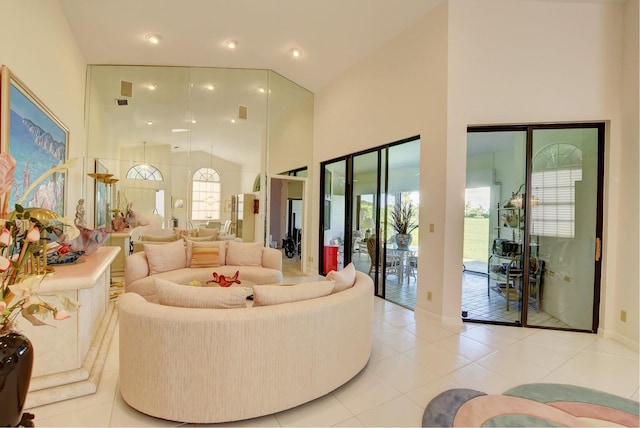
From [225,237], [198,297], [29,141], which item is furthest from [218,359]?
[225,237]

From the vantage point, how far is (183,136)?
584cm

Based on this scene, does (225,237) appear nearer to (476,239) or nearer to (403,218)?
(403,218)

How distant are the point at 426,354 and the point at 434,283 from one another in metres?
1.12

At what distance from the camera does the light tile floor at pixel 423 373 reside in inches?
73.9

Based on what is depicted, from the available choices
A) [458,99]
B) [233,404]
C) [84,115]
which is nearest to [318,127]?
[458,99]

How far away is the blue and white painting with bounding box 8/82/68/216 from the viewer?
2.43 m

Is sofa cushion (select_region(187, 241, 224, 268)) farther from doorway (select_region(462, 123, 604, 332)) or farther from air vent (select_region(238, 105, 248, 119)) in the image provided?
doorway (select_region(462, 123, 604, 332))

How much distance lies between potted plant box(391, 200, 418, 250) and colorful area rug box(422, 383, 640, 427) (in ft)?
8.13

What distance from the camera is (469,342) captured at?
3.11m

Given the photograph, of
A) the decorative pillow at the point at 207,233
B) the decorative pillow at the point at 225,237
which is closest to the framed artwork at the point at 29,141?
the decorative pillow at the point at 207,233

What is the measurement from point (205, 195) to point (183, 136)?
126cm

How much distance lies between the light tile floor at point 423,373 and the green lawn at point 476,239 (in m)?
0.98

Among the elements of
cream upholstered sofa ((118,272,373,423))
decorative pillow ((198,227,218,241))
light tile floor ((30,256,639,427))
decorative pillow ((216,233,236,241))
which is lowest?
light tile floor ((30,256,639,427))

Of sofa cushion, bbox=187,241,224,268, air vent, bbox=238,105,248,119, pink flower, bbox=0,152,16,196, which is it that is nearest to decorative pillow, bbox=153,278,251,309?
pink flower, bbox=0,152,16,196
